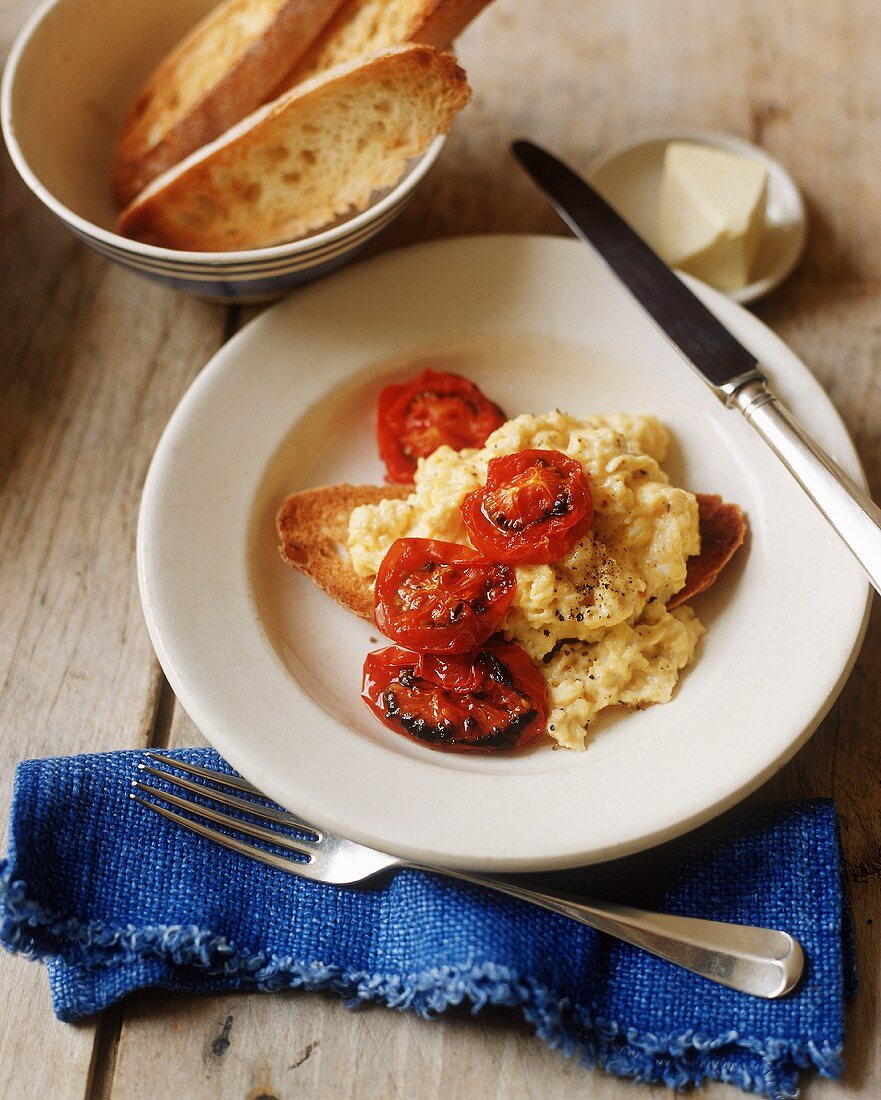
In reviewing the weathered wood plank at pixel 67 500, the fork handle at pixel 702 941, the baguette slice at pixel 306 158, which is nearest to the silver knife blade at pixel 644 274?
the baguette slice at pixel 306 158

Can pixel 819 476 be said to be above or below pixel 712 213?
below

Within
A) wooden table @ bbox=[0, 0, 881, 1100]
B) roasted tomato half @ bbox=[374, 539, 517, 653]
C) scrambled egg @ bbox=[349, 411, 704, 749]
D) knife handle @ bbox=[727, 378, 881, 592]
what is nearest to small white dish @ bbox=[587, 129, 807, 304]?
wooden table @ bbox=[0, 0, 881, 1100]

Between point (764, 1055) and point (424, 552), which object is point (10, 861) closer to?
point (424, 552)

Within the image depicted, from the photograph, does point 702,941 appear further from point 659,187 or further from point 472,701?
point 659,187

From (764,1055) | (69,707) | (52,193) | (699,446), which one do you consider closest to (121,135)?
(52,193)

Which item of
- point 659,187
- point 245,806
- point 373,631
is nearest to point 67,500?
point 373,631

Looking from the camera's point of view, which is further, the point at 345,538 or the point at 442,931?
the point at 345,538

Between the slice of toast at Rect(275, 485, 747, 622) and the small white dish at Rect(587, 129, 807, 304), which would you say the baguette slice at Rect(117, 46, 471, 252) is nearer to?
the slice of toast at Rect(275, 485, 747, 622)
